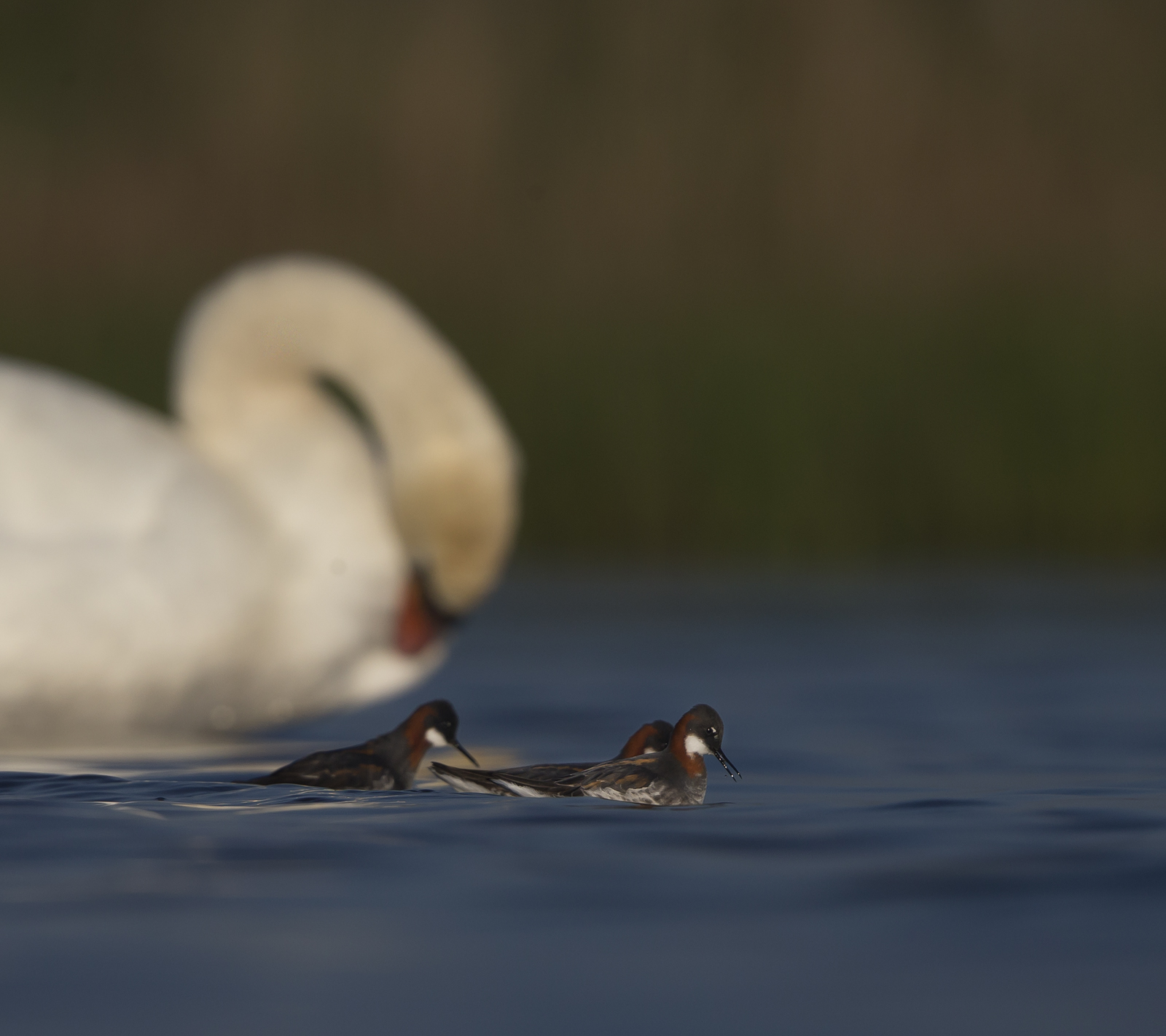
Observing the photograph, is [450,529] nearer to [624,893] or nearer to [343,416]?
[343,416]

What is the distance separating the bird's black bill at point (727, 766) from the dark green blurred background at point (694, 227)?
19.4 feet

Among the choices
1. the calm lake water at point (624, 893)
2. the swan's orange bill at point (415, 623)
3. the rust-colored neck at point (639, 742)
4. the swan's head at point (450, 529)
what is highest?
the swan's head at point (450, 529)

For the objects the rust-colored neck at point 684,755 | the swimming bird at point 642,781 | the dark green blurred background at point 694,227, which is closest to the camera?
the swimming bird at point 642,781

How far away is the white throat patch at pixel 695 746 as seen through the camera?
169 inches

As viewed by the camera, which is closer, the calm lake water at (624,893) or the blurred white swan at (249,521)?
the calm lake water at (624,893)

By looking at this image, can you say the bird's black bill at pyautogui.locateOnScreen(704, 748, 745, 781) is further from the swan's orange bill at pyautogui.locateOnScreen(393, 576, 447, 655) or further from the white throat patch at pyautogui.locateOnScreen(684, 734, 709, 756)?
the swan's orange bill at pyautogui.locateOnScreen(393, 576, 447, 655)

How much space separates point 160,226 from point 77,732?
1013cm

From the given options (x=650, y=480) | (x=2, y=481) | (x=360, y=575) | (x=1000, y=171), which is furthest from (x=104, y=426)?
(x=1000, y=171)

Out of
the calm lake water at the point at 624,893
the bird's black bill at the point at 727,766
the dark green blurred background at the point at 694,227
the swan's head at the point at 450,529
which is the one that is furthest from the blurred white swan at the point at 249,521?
the dark green blurred background at the point at 694,227

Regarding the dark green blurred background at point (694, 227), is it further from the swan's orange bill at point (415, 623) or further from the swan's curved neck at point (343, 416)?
the swan's orange bill at point (415, 623)

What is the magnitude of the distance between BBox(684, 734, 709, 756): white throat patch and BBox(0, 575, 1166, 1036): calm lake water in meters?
0.11

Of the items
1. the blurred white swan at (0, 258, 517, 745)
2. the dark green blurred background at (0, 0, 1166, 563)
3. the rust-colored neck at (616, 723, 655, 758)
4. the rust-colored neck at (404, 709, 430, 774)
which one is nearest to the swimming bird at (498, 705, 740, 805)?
the rust-colored neck at (616, 723, 655, 758)

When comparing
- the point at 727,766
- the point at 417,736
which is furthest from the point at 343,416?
the point at 727,766

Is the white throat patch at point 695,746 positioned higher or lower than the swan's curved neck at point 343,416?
lower
